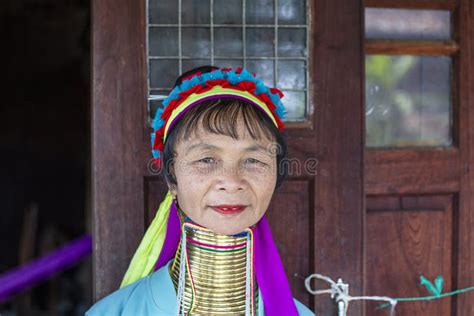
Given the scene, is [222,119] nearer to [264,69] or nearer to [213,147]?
[213,147]

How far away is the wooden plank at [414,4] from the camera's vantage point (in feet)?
8.47

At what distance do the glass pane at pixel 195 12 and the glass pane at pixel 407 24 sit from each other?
69cm

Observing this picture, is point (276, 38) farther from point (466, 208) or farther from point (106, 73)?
point (466, 208)

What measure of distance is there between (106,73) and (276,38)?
688 mm

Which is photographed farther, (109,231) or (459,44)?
(459,44)

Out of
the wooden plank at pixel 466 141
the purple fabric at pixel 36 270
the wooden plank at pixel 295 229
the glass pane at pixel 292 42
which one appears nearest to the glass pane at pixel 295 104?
the glass pane at pixel 292 42

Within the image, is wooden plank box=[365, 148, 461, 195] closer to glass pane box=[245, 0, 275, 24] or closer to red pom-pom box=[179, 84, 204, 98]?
glass pane box=[245, 0, 275, 24]

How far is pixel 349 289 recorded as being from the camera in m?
2.49

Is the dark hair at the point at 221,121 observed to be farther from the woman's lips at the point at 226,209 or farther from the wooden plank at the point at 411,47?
the wooden plank at the point at 411,47

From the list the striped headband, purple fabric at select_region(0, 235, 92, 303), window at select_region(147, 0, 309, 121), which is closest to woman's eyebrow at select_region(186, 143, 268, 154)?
the striped headband

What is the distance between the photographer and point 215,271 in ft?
6.44

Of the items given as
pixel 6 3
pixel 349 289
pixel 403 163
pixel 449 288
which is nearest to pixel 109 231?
pixel 349 289

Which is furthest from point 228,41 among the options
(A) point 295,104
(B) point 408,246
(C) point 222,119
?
(B) point 408,246

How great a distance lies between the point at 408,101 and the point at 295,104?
0.54m
